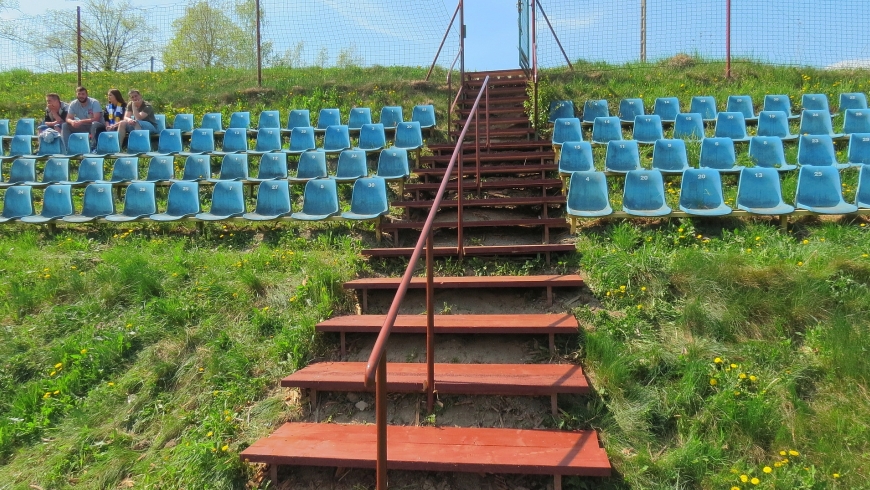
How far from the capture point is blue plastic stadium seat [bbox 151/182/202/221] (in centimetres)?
650

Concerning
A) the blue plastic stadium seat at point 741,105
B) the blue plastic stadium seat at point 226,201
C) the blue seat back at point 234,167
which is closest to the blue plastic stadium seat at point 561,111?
the blue plastic stadium seat at point 741,105

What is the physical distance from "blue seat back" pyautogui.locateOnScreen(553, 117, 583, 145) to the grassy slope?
→ 2.40m

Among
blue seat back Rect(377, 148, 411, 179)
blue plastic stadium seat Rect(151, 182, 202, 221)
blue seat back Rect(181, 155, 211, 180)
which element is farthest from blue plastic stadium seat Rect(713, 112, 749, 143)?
blue seat back Rect(181, 155, 211, 180)

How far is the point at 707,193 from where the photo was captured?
Result: 5.54 metres

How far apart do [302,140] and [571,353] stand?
5.98 m

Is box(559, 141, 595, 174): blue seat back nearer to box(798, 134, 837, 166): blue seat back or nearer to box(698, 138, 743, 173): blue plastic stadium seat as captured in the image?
box(698, 138, 743, 173): blue plastic stadium seat

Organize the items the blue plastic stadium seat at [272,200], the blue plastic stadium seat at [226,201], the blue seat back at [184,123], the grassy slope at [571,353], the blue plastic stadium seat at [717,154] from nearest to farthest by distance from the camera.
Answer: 1. the grassy slope at [571,353]
2. the blue plastic stadium seat at [272,200]
3. the blue plastic stadium seat at [226,201]
4. the blue plastic stadium seat at [717,154]
5. the blue seat back at [184,123]

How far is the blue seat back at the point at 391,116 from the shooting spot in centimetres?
921

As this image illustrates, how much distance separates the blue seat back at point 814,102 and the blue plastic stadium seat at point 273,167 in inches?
319

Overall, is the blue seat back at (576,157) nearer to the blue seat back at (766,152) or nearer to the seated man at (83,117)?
the blue seat back at (766,152)

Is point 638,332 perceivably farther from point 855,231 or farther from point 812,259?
point 855,231

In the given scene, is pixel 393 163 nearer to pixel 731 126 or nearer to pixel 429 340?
pixel 429 340

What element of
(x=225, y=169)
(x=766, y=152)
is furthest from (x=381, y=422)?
(x=766, y=152)

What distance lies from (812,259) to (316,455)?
387 centimetres
